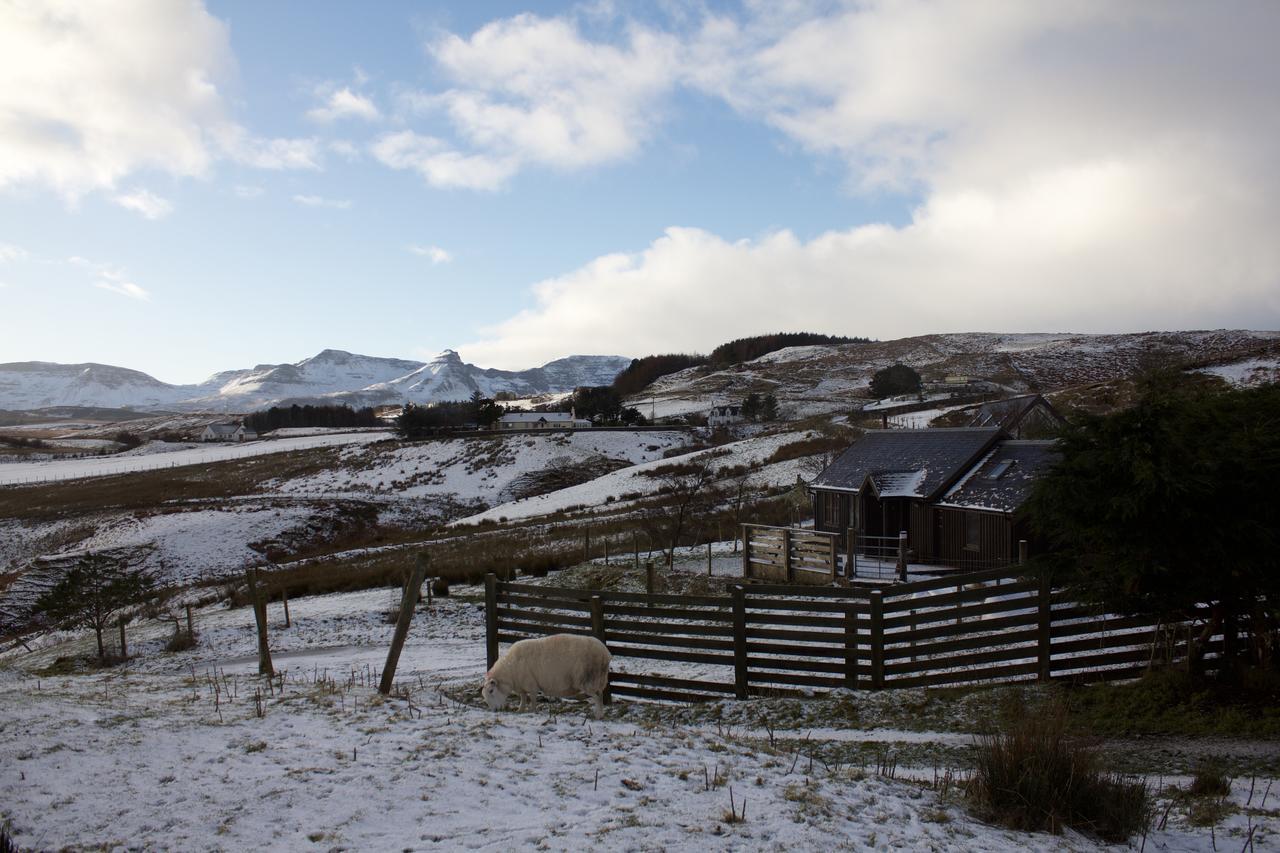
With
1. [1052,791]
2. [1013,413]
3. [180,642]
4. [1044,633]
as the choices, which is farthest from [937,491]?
[180,642]

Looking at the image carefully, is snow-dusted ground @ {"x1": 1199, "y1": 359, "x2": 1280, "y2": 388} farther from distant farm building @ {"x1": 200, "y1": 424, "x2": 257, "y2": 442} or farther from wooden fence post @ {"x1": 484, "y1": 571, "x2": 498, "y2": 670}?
distant farm building @ {"x1": 200, "y1": 424, "x2": 257, "y2": 442}

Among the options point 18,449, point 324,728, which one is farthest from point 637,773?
point 18,449

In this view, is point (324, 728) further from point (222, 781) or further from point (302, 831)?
point (302, 831)

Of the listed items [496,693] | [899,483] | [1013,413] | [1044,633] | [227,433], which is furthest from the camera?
[227,433]

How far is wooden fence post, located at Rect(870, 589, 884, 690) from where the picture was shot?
9.80 metres

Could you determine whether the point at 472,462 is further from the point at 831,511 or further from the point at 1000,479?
the point at 1000,479

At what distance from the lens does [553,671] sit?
9062 millimetres

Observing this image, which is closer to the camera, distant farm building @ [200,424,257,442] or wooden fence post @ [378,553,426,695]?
wooden fence post @ [378,553,426,695]

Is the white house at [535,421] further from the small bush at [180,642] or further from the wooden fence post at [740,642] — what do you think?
the wooden fence post at [740,642]

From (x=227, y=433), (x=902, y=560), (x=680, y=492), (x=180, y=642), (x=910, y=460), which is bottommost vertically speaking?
(x=180, y=642)

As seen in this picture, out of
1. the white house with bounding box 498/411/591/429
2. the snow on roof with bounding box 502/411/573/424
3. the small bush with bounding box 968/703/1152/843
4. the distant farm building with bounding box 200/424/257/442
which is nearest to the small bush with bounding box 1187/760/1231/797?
the small bush with bounding box 968/703/1152/843

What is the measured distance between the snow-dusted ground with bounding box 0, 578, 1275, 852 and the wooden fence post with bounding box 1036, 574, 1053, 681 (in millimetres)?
2444

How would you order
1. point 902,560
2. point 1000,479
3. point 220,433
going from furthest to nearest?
point 220,433 → point 1000,479 → point 902,560

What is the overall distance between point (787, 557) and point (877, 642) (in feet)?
44.1
